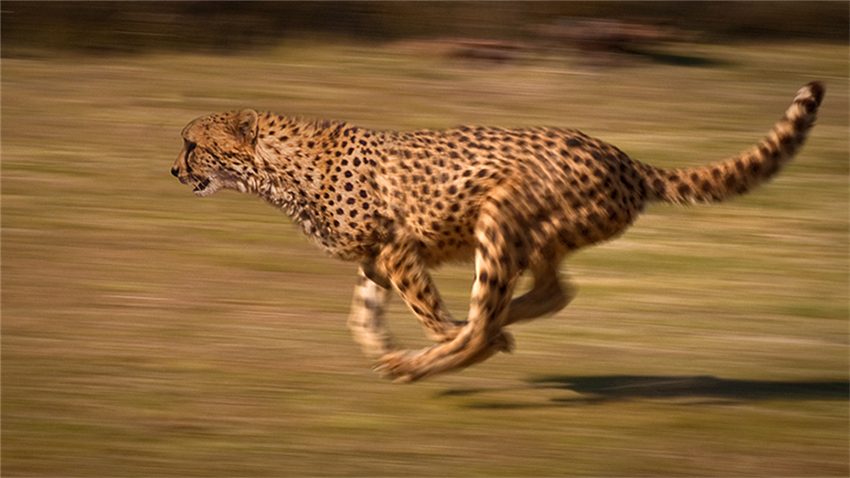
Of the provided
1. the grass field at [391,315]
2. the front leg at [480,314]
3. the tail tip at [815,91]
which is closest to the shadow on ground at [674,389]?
the grass field at [391,315]

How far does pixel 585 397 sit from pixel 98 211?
407 centimetres

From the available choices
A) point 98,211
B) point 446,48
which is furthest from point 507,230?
point 446,48

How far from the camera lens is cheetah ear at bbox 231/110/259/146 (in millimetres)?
5477

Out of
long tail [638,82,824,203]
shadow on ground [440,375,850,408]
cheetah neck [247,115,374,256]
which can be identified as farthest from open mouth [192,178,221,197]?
long tail [638,82,824,203]

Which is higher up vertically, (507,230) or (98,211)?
(507,230)

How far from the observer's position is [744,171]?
213 inches

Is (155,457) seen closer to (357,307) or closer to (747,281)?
(357,307)

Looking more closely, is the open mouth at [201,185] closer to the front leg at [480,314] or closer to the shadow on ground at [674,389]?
the front leg at [480,314]

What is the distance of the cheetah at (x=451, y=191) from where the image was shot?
510cm

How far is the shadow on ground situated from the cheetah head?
1365mm

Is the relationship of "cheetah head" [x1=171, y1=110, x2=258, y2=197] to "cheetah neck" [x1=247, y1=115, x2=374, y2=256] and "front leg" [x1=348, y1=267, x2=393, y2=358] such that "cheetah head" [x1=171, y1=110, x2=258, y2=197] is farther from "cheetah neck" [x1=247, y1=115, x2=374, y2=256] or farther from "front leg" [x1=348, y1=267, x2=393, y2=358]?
"front leg" [x1=348, y1=267, x2=393, y2=358]

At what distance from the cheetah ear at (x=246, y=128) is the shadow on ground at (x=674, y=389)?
1433 mm

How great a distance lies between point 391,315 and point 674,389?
1696 mm

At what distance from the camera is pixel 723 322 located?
6664mm
